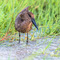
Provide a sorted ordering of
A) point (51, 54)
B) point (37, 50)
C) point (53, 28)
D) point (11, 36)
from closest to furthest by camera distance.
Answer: point (51, 54) → point (37, 50) → point (11, 36) → point (53, 28)

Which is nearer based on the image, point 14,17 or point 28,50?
point 28,50

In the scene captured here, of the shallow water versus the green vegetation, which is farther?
the green vegetation

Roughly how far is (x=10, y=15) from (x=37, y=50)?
99cm

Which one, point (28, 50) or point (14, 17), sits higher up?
point (14, 17)

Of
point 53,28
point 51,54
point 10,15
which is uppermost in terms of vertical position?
point 10,15

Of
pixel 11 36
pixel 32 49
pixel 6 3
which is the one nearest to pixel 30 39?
pixel 11 36

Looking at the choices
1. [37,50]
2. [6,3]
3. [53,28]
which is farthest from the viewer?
[6,3]

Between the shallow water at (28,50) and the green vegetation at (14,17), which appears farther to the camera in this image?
the green vegetation at (14,17)

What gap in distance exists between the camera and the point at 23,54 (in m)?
2.68

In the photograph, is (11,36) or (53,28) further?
(53,28)

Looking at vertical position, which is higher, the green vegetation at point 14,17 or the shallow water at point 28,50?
the green vegetation at point 14,17

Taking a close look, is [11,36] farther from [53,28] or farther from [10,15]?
[53,28]

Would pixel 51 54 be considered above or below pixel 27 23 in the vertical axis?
below

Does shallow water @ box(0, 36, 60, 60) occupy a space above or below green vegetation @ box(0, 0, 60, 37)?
below
